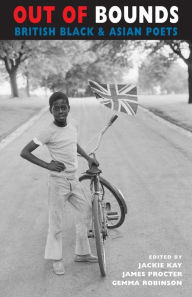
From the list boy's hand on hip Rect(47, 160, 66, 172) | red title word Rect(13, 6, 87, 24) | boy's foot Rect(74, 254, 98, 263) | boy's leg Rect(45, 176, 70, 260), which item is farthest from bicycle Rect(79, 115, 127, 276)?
red title word Rect(13, 6, 87, 24)

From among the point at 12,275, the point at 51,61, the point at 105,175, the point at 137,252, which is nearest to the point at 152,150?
the point at 105,175

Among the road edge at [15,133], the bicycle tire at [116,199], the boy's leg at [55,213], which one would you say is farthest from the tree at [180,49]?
the boy's leg at [55,213]

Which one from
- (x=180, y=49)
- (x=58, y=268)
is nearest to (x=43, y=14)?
(x=180, y=49)

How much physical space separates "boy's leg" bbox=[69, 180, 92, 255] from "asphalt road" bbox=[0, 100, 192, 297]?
20 cm

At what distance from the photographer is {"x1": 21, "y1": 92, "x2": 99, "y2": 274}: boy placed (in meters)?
4.49

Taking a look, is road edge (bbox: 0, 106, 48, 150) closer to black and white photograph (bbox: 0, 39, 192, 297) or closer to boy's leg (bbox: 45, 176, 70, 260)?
black and white photograph (bbox: 0, 39, 192, 297)

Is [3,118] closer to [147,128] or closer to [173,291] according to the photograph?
[147,128]

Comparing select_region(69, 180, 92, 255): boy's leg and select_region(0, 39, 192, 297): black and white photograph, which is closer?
select_region(0, 39, 192, 297): black and white photograph

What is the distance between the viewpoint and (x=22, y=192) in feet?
26.3

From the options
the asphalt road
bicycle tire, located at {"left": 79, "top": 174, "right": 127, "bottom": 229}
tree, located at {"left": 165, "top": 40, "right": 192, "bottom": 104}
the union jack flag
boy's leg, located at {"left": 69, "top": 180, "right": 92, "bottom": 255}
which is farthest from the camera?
tree, located at {"left": 165, "top": 40, "right": 192, "bottom": 104}

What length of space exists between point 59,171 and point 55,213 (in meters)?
0.49

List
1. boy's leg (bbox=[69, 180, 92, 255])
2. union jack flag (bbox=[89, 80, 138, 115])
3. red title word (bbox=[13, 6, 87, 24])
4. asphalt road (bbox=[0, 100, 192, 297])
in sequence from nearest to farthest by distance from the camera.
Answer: asphalt road (bbox=[0, 100, 192, 297])
boy's leg (bbox=[69, 180, 92, 255])
union jack flag (bbox=[89, 80, 138, 115])
red title word (bbox=[13, 6, 87, 24])

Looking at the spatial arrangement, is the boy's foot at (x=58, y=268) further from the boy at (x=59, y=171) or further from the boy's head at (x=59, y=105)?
the boy's head at (x=59, y=105)

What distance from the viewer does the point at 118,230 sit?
588 cm
